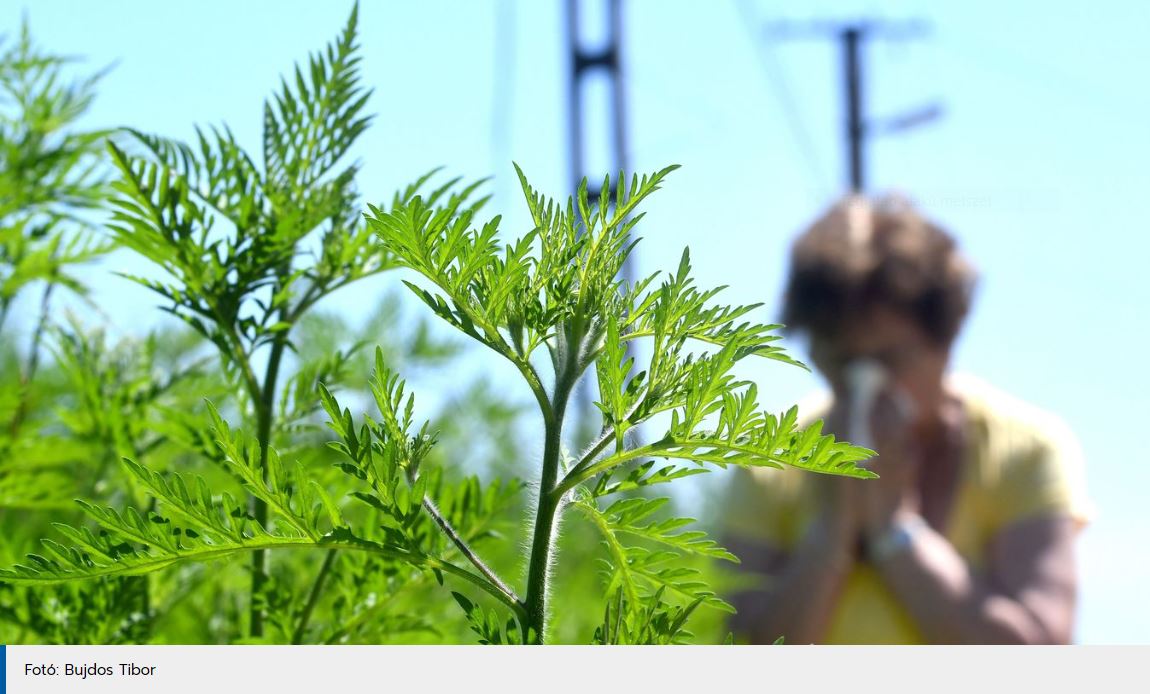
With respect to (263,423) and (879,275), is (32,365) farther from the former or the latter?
(879,275)

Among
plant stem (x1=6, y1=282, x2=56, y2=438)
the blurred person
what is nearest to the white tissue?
the blurred person

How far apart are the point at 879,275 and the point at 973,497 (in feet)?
1.62

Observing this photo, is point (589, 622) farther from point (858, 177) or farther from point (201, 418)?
point (858, 177)

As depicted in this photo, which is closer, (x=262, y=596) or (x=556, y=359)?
(x=556, y=359)

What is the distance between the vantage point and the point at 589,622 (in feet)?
4.24

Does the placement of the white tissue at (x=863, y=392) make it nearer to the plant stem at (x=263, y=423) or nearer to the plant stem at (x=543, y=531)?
the plant stem at (x=263, y=423)

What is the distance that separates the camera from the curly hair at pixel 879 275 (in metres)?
2.62

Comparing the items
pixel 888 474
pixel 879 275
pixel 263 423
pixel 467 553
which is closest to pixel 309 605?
pixel 263 423

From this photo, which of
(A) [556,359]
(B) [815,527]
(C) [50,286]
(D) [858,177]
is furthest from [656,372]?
(D) [858,177]

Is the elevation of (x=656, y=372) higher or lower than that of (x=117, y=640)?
higher

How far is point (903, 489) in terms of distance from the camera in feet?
8.36
